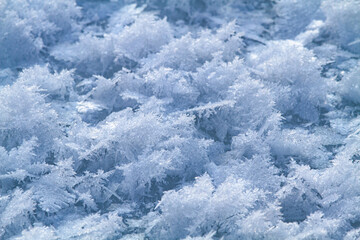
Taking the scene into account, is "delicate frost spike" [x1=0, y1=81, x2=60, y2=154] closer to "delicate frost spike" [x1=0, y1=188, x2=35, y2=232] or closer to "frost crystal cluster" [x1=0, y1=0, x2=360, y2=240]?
"frost crystal cluster" [x1=0, y1=0, x2=360, y2=240]

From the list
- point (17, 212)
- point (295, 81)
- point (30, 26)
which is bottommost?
point (17, 212)

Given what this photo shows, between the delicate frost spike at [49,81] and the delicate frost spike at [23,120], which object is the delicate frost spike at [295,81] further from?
the delicate frost spike at [23,120]

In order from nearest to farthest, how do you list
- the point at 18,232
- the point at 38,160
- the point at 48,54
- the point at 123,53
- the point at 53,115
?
the point at 18,232 → the point at 38,160 → the point at 53,115 → the point at 123,53 → the point at 48,54

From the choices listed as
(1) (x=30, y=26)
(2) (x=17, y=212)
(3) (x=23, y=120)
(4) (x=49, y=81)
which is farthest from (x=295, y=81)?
(1) (x=30, y=26)

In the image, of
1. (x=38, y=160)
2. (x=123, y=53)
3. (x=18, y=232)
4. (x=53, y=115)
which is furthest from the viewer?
(x=123, y=53)

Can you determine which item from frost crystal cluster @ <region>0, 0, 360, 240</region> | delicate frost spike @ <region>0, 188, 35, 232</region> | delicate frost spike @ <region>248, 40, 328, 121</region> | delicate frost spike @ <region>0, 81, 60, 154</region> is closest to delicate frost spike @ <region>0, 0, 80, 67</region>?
frost crystal cluster @ <region>0, 0, 360, 240</region>

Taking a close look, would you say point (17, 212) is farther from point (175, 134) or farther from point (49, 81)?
point (49, 81)

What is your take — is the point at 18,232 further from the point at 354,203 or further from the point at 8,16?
the point at 8,16

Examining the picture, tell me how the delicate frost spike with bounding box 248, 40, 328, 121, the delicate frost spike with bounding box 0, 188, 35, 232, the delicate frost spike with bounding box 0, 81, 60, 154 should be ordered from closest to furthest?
the delicate frost spike with bounding box 0, 188, 35, 232, the delicate frost spike with bounding box 0, 81, 60, 154, the delicate frost spike with bounding box 248, 40, 328, 121

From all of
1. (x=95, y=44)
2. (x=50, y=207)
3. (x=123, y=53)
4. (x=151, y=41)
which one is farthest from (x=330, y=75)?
(x=50, y=207)
